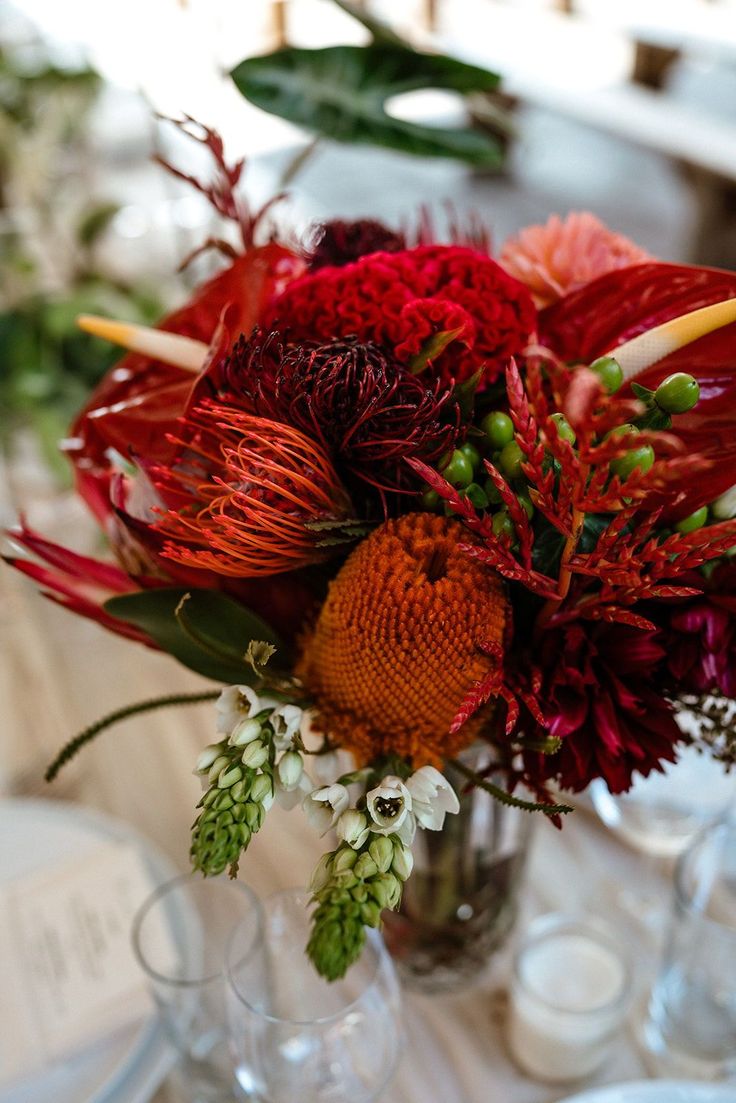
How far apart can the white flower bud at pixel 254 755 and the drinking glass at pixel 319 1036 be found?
148 mm

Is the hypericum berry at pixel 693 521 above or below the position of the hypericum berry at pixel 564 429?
below

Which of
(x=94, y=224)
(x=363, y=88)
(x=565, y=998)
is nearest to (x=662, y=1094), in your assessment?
(x=565, y=998)

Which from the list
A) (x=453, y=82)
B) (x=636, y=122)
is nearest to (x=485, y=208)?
(x=636, y=122)

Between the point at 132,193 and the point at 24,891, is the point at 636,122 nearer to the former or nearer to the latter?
the point at 132,193

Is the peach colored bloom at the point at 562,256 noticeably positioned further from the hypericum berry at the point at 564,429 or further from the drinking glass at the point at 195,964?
the drinking glass at the point at 195,964

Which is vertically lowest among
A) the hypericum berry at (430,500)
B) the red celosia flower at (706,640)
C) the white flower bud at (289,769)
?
the white flower bud at (289,769)


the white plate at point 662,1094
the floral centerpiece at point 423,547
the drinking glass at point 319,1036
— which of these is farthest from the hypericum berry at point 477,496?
the white plate at point 662,1094

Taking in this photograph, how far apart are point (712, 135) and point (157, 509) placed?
7.91 feet

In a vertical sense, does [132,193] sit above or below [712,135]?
below

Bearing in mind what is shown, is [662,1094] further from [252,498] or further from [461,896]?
[252,498]

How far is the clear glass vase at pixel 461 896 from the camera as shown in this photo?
21.3 inches

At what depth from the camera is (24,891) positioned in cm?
66

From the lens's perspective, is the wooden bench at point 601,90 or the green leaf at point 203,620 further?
the wooden bench at point 601,90

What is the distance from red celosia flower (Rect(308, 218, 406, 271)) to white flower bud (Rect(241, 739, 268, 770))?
265 millimetres
